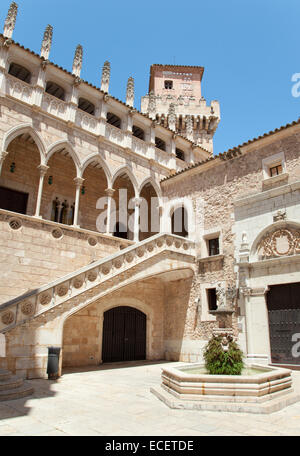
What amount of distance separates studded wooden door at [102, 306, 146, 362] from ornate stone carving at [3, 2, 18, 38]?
39.3ft

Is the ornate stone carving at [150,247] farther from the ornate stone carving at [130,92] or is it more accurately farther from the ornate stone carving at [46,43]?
the ornate stone carving at [46,43]

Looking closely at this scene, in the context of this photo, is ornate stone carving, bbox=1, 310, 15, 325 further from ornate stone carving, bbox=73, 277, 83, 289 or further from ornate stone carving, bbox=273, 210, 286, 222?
ornate stone carving, bbox=273, 210, 286, 222

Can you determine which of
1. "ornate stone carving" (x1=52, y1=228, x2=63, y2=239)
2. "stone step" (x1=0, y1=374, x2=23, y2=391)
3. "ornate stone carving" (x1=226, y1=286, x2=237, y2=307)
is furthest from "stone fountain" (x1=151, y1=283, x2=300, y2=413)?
"ornate stone carving" (x1=52, y1=228, x2=63, y2=239)

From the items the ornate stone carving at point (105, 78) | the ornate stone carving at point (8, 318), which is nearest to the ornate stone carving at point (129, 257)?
the ornate stone carving at point (8, 318)

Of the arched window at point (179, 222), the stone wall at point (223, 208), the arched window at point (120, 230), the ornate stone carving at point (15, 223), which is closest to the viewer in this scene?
the ornate stone carving at point (15, 223)

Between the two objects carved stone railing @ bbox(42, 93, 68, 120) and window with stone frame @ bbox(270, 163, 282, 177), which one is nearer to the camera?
window with stone frame @ bbox(270, 163, 282, 177)

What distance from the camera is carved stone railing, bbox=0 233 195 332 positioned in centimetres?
823

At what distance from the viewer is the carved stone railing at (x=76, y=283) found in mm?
8234

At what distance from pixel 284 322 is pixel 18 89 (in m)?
13.3

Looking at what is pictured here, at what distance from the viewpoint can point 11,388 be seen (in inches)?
259

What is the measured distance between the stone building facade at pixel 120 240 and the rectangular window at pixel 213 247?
10cm

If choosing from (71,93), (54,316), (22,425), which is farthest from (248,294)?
(71,93)

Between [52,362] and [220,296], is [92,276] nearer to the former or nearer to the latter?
[52,362]

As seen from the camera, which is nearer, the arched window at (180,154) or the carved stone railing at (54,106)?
the carved stone railing at (54,106)
